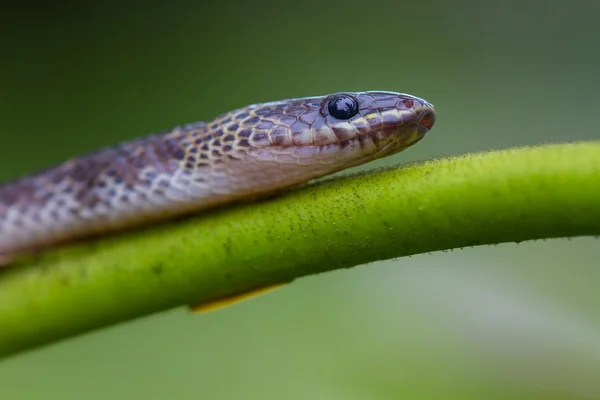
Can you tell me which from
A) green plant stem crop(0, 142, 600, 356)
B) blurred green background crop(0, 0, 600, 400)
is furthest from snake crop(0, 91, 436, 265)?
blurred green background crop(0, 0, 600, 400)

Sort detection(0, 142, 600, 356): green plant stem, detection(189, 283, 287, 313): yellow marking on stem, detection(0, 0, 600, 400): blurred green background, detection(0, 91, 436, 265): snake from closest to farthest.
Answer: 1. detection(0, 142, 600, 356): green plant stem
2. detection(189, 283, 287, 313): yellow marking on stem
3. detection(0, 91, 436, 265): snake
4. detection(0, 0, 600, 400): blurred green background

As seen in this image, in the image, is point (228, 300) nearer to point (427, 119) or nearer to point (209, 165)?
point (209, 165)

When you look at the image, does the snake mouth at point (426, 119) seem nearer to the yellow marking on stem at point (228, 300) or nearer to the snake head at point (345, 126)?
the snake head at point (345, 126)

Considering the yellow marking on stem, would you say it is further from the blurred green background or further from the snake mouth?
the snake mouth

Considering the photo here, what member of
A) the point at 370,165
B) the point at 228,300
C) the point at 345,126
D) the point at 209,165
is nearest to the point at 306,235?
the point at 228,300

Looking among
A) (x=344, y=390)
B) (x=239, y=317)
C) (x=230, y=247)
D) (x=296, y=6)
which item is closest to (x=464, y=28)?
(x=296, y=6)

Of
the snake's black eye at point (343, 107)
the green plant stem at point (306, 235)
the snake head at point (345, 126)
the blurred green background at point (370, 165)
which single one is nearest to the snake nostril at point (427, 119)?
the snake head at point (345, 126)
